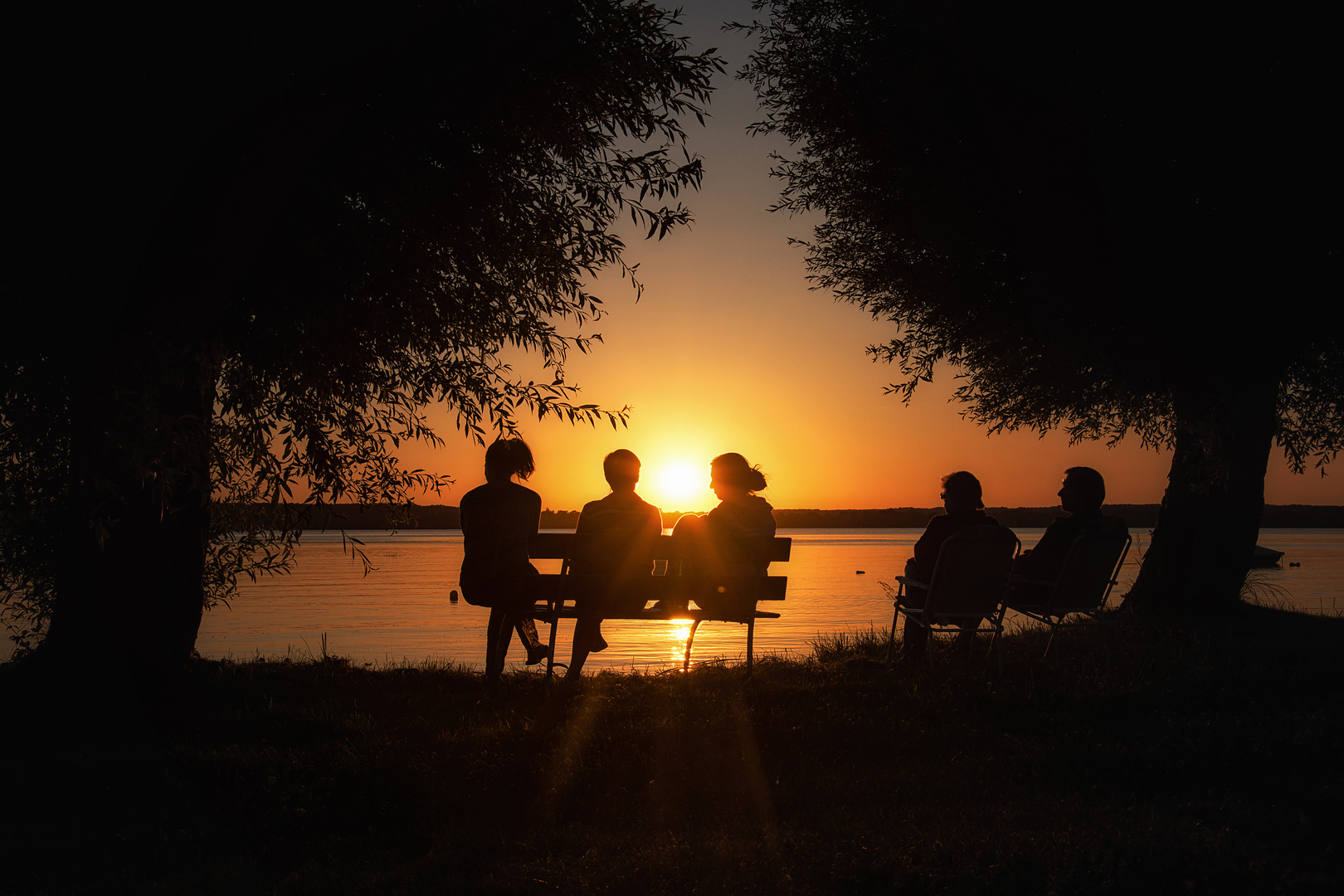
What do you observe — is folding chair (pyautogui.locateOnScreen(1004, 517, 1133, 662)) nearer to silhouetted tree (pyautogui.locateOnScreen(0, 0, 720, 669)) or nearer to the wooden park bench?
the wooden park bench

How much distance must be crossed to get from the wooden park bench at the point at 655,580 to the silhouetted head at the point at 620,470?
1.46 ft

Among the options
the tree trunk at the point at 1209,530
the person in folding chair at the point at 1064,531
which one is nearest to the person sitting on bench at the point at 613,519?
the person in folding chair at the point at 1064,531

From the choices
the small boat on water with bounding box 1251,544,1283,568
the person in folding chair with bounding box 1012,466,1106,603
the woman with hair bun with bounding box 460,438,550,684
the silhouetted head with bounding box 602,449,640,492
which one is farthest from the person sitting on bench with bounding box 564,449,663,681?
the small boat on water with bounding box 1251,544,1283,568

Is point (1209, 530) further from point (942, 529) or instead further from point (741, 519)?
point (741, 519)

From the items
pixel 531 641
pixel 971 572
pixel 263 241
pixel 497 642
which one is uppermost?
pixel 263 241

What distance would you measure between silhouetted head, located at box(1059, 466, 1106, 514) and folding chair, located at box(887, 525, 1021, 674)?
0.74 metres

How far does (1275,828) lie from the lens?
3.90m

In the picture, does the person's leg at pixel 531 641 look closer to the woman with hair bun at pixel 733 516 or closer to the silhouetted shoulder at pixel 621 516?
the silhouetted shoulder at pixel 621 516

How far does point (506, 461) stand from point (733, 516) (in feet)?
5.89

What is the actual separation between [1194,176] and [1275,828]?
20.7ft

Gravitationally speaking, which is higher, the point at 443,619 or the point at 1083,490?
the point at 1083,490

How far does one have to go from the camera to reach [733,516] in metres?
6.73

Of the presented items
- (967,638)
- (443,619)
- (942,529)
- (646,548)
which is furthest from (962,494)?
(443,619)

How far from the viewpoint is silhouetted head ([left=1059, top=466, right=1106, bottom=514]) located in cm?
746
